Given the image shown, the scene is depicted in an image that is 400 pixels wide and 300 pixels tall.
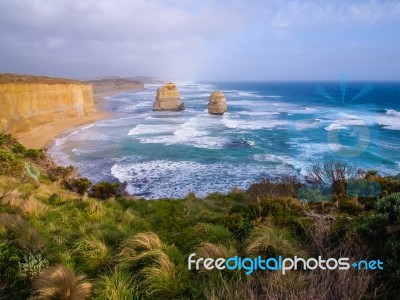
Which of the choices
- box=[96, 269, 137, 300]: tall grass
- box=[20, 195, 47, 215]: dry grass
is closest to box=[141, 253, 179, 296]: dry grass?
box=[96, 269, 137, 300]: tall grass

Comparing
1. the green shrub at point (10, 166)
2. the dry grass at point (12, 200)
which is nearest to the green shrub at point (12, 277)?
the dry grass at point (12, 200)

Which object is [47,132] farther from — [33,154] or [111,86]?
[111,86]

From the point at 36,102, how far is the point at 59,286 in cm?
4552

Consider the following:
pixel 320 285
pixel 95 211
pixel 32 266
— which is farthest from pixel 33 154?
pixel 320 285

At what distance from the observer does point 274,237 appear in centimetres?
528

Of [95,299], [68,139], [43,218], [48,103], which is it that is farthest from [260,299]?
[48,103]

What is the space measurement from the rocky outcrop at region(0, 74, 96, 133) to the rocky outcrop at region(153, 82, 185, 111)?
13.6m

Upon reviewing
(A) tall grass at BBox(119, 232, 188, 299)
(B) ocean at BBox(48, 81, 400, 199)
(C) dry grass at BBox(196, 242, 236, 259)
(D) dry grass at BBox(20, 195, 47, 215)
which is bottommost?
(B) ocean at BBox(48, 81, 400, 199)

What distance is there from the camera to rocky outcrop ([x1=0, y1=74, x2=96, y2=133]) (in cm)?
3672

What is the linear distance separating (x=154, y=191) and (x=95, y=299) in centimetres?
1613

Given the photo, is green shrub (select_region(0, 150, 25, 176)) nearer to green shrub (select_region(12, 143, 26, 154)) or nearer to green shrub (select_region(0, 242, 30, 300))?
green shrub (select_region(12, 143, 26, 154))

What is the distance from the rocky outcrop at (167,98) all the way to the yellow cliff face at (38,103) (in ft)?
44.3

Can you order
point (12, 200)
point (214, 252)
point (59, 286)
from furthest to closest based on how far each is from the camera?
point (12, 200) < point (214, 252) < point (59, 286)

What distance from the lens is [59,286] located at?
389 cm
